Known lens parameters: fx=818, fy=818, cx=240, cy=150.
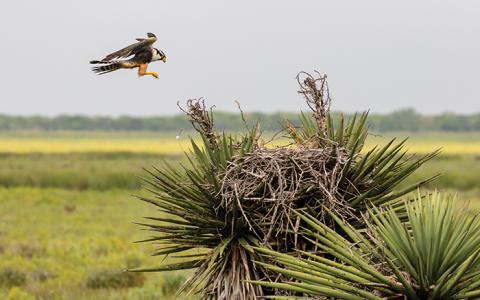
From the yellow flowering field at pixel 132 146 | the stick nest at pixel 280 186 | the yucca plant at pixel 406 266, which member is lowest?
the yellow flowering field at pixel 132 146

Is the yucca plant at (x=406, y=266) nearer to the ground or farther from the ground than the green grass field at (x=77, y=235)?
farther from the ground

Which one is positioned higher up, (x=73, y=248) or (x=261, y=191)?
(x=261, y=191)

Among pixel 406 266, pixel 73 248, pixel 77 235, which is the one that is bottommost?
pixel 77 235

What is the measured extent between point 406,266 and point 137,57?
2113 millimetres

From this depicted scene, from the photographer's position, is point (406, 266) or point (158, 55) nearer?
point (406, 266)

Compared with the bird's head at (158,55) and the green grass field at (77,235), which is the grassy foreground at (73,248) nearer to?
the green grass field at (77,235)

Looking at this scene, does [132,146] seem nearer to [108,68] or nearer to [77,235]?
[77,235]

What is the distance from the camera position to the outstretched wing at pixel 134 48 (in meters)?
5.03

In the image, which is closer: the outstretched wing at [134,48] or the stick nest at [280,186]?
the outstretched wing at [134,48]

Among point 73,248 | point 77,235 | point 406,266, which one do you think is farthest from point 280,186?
point 77,235

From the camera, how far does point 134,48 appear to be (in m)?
5.20

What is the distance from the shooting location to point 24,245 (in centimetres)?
2209

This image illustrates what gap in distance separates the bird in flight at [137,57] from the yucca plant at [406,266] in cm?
154

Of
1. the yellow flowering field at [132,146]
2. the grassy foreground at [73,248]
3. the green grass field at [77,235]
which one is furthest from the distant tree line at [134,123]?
the grassy foreground at [73,248]
